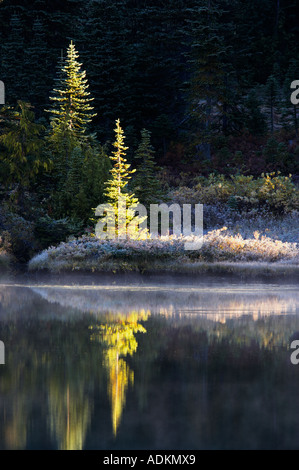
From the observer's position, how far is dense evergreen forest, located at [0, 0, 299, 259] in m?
28.0

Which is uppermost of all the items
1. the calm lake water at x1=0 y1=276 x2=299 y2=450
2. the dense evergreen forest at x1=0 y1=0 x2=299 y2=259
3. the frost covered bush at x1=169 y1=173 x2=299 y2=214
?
the dense evergreen forest at x1=0 y1=0 x2=299 y2=259

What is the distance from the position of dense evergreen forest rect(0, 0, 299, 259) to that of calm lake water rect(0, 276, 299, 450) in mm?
11450

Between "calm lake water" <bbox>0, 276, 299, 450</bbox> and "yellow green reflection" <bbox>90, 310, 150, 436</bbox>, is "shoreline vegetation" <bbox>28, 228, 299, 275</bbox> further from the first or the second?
"yellow green reflection" <bbox>90, 310, 150, 436</bbox>

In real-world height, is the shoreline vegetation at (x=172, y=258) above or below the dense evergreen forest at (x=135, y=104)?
below

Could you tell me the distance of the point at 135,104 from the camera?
39000 millimetres

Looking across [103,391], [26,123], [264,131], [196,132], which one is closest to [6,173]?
[26,123]

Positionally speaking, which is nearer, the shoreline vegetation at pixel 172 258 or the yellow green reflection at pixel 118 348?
the yellow green reflection at pixel 118 348

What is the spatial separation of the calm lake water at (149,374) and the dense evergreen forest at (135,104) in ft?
37.6

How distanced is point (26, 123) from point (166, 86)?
49.7ft

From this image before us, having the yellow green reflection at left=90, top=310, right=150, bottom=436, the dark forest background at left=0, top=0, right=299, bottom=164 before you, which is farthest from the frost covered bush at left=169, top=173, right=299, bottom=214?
the yellow green reflection at left=90, top=310, right=150, bottom=436

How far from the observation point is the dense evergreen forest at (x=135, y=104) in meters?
28.0

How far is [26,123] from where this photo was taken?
2745 cm

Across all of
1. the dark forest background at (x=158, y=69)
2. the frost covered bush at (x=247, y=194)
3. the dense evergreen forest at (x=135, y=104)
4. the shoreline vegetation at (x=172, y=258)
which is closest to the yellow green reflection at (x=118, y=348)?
the shoreline vegetation at (x=172, y=258)

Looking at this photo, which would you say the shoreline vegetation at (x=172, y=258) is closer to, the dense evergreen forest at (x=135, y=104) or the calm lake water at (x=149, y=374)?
the dense evergreen forest at (x=135, y=104)
